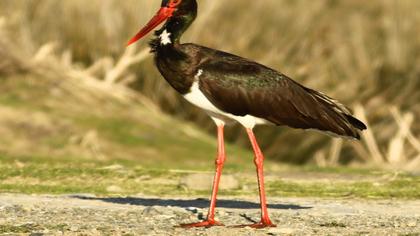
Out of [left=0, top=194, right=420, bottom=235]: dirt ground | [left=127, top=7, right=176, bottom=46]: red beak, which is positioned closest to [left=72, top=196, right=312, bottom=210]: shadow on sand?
[left=0, top=194, right=420, bottom=235]: dirt ground

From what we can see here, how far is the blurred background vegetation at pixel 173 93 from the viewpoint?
21.4m

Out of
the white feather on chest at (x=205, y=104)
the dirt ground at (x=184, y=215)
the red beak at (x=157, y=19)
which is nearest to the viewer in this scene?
the dirt ground at (x=184, y=215)

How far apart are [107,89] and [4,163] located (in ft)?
24.4

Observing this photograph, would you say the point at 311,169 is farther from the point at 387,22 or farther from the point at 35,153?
the point at 387,22

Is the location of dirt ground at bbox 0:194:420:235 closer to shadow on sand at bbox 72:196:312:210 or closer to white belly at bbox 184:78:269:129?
shadow on sand at bbox 72:196:312:210

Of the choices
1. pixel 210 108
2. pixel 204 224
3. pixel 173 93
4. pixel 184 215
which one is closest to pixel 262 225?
pixel 204 224

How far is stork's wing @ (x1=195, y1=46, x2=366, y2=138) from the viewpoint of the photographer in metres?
10.5

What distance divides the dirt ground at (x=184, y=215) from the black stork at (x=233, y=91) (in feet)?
1.31

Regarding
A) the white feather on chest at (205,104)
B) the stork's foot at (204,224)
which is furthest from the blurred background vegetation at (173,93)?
the stork's foot at (204,224)

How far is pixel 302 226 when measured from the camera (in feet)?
33.4

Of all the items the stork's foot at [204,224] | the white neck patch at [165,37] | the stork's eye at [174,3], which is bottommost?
the stork's foot at [204,224]

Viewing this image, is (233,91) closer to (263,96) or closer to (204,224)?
(263,96)

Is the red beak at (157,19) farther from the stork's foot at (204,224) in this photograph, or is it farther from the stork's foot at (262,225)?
the stork's foot at (262,225)

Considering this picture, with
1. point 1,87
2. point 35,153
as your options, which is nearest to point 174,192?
point 35,153
